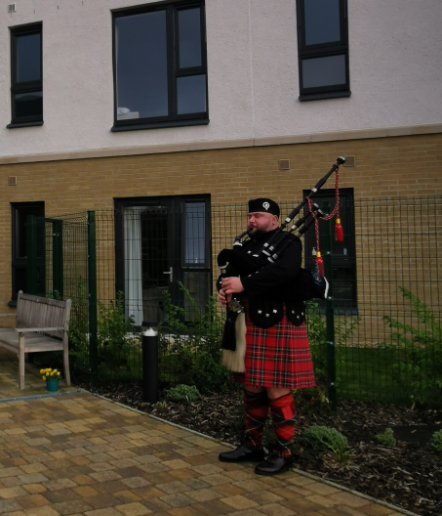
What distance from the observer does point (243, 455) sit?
5074 millimetres

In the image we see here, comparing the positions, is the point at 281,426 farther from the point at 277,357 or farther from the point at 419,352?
the point at 419,352

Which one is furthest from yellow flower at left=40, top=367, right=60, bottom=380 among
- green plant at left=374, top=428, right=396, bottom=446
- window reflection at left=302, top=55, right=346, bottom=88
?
window reflection at left=302, top=55, right=346, bottom=88

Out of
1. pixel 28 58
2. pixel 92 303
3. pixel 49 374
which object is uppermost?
pixel 28 58

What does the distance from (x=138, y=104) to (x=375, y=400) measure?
7588mm

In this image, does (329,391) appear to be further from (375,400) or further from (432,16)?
(432,16)

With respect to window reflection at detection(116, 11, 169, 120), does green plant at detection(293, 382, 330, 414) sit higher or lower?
lower

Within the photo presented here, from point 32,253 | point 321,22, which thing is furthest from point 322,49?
point 32,253

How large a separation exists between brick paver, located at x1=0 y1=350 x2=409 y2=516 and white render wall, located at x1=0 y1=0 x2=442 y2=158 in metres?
6.34

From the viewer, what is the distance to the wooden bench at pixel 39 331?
779 cm

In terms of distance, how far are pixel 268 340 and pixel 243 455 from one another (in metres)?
0.88

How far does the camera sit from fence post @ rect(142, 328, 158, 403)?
22.8ft

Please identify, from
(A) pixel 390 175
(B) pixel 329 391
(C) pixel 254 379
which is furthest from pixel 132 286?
(A) pixel 390 175

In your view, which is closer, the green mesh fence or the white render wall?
the green mesh fence

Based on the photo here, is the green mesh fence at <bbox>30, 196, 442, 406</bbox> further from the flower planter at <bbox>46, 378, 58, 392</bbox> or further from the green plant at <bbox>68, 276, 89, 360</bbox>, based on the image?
the flower planter at <bbox>46, 378, 58, 392</bbox>
